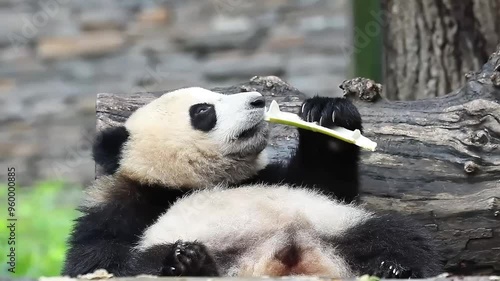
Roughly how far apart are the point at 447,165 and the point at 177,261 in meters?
1.51

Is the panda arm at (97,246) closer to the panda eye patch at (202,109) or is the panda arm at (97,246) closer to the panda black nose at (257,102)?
the panda eye patch at (202,109)

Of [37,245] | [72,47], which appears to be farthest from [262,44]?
[37,245]

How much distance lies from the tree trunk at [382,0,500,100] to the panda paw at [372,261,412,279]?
2380 millimetres

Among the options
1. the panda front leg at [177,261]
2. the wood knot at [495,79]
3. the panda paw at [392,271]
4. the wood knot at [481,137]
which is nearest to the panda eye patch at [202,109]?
the panda front leg at [177,261]

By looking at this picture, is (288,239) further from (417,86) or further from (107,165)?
(417,86)

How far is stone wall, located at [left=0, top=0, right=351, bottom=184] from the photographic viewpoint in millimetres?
8586

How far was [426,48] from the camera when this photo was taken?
5.42 m

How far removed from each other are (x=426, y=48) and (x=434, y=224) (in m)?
1.75

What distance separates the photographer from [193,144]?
3.84 metres

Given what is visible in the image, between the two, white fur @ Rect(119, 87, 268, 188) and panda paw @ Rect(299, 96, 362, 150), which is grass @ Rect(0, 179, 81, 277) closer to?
white fur @ Rect(119, 87, 268, 188)

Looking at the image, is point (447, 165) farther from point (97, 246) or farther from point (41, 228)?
point (41, 228)

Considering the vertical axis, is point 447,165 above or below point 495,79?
below

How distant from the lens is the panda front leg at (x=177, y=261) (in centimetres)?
312

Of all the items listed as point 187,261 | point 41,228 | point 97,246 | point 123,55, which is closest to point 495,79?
point 187,261
